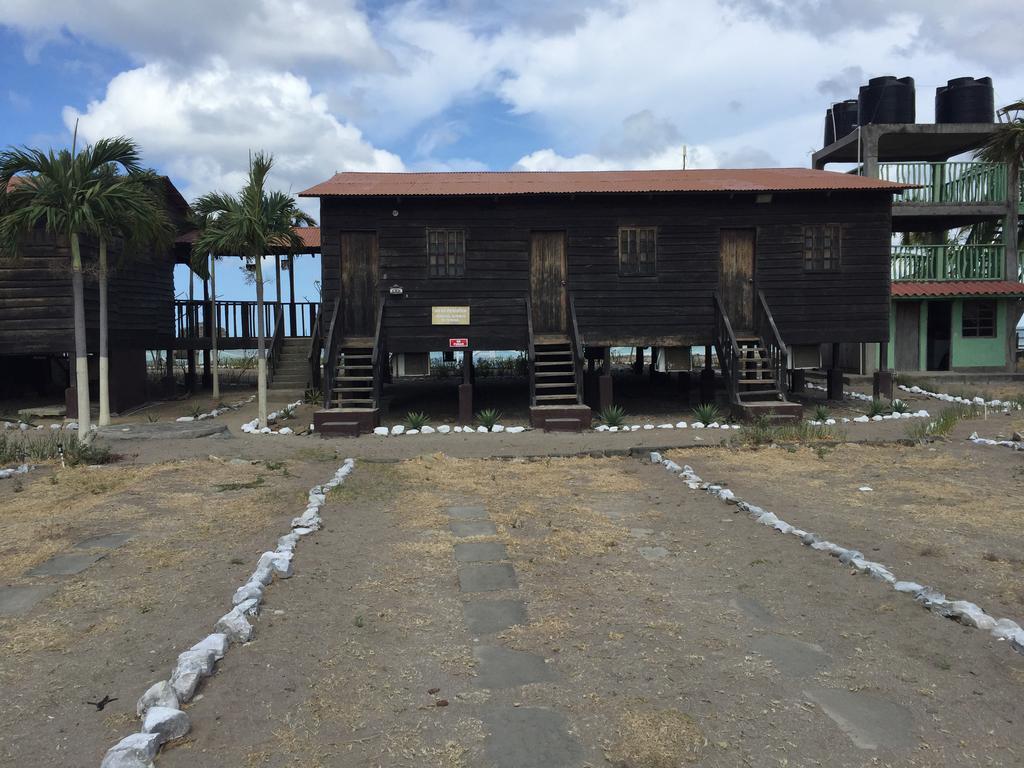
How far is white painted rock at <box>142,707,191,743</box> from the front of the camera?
11.4ft

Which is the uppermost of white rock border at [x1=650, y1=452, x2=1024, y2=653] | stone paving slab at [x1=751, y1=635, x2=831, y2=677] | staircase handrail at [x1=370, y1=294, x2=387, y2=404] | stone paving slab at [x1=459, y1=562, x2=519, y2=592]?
staircase handrail at [x1=370, y1=294, x2=387, y2=404]

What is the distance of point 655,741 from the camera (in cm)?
347

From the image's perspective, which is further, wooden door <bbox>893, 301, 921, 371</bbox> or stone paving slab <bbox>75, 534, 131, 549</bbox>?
wooden door <bbox>893, 301, 921, 371</bbox>

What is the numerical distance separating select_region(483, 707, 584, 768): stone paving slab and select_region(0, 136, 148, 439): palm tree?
12.6m

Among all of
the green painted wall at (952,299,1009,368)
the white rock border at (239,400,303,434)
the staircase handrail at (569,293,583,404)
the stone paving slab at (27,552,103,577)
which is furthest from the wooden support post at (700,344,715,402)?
the stone paving slab at (27,552,103,577)

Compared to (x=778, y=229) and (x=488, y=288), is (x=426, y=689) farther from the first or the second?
(x=778, y=229)

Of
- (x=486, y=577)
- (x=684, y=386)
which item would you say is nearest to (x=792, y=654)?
(x=486, y=577)

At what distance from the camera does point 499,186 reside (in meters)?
17.4

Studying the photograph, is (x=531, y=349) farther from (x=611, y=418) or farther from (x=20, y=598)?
(x=20, y=598)

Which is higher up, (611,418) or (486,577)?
(611,418)

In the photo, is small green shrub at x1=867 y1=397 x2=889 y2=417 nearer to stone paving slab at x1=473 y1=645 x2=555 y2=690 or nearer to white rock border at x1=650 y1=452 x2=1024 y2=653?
white rock border at x1=650 y1=452 x2=1024 y2=653

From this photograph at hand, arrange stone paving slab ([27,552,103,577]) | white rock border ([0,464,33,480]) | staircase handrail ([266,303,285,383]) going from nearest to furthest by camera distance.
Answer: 1. stone paving slab ([27,552,103,577])
2. white rock border ([0,464,33,480])
3. staircase handrail ([266,303,285,383])

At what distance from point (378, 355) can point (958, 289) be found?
63.3 ft

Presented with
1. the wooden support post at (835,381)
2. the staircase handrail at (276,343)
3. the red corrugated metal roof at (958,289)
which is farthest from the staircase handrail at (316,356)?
the red corrugated metal roof at (958,289)
